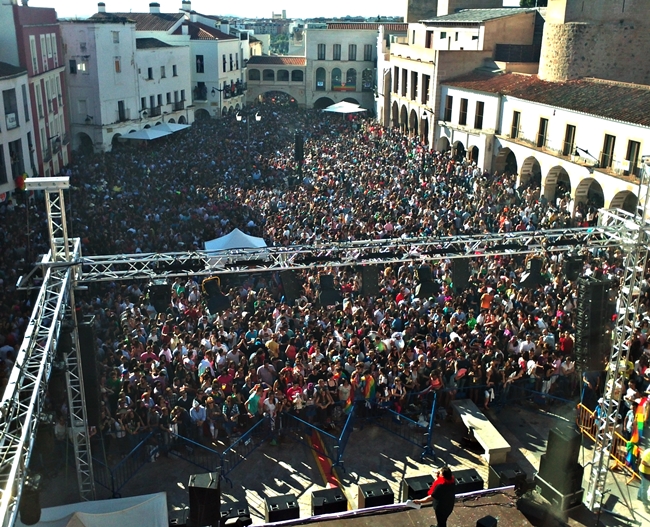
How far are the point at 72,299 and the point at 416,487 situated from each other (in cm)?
560

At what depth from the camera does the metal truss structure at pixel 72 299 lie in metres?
7.05

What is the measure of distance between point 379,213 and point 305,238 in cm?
318

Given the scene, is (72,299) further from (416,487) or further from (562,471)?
(562,471)

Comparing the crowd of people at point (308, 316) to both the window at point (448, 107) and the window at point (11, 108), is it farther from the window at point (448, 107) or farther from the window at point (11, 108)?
the window at point (448, 107)

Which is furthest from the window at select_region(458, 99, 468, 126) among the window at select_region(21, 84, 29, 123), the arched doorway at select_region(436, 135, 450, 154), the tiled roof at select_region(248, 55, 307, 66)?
the tiled roof at select_region(248, 55, 307, 66)

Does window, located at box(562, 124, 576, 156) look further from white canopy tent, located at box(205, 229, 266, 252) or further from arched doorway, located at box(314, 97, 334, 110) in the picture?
arched doorway, located at box(314, 97, 334, 110)

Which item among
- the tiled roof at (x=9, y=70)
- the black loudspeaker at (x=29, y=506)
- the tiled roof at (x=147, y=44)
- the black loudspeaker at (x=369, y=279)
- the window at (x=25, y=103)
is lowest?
the black loudspeaker at (x=29, y=506)

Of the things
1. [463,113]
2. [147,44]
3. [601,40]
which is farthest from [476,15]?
[147,44]

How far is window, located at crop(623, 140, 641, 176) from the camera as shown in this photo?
73.4 feet

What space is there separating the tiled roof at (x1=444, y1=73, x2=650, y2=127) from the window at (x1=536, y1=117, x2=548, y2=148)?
2.67ft

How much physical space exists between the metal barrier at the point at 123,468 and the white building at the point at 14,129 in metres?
16.9

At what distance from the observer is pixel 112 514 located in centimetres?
840

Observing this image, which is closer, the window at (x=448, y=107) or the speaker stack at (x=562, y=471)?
the speaker stack at (x=562, y=471)

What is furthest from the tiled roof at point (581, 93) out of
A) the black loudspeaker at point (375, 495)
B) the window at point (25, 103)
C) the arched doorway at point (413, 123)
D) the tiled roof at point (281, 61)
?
the tiled roof at point (281, 61)
